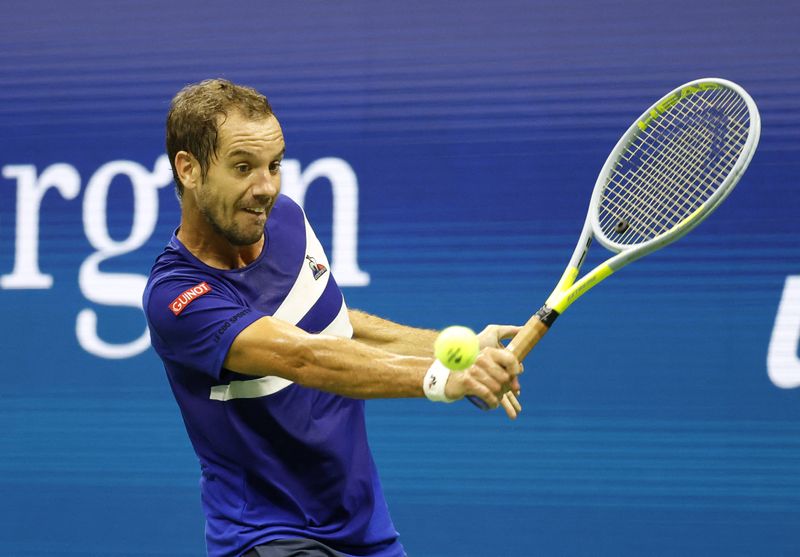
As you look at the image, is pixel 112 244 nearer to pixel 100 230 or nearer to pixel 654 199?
pixel 100 230

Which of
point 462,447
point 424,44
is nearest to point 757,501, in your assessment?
point 462,447

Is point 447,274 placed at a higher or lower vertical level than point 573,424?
higher

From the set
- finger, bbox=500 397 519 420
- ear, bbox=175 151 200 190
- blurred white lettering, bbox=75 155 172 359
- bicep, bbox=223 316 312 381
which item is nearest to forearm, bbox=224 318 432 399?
bicep, bbox=223 316 312 381

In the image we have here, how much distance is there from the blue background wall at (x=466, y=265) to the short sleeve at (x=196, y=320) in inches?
64.4

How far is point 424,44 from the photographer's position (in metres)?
4.19

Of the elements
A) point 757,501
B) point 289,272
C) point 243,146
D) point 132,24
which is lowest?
point 757,501

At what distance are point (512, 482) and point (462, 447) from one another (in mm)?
208

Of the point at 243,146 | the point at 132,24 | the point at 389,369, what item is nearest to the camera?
the point at 389,369

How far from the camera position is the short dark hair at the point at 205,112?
8.70 feet

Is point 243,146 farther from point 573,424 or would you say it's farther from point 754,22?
point 754,22

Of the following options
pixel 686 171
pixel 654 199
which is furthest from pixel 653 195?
pixel 686 171

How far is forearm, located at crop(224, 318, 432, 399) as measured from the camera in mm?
2428

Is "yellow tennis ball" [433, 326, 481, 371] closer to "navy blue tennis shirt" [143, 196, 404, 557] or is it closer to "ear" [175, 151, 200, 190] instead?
"navy blue tennis shirt" [143, 196, 404, 557]

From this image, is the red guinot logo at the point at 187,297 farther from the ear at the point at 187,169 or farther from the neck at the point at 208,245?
the ear at the point at 187,169
